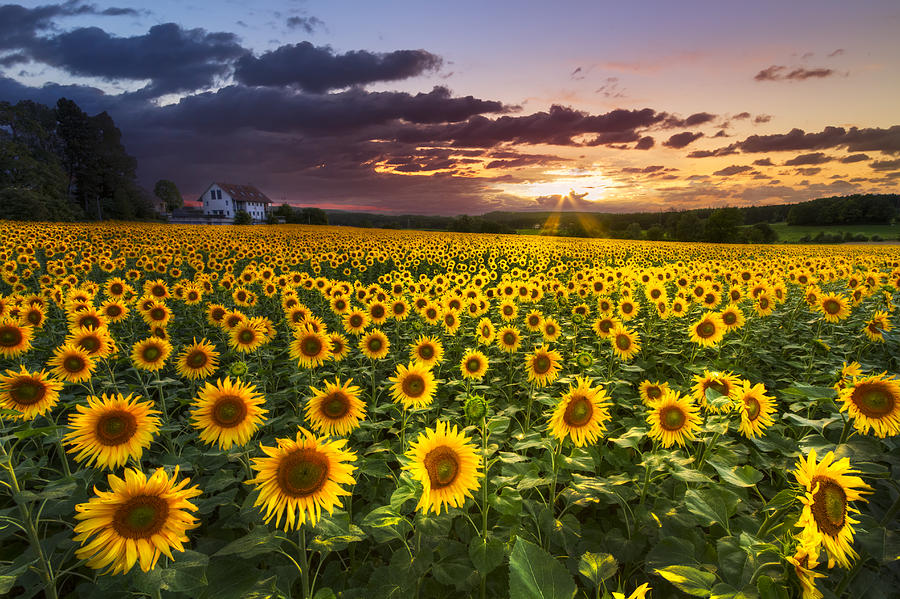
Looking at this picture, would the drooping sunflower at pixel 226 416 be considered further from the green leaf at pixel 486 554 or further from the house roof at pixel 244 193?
the house roof at pixel 244 193

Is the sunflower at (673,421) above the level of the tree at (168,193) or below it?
below

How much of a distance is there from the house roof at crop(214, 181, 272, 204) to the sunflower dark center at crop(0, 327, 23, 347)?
108 metres

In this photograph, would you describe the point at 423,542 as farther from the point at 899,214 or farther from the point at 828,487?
the point at 899,214

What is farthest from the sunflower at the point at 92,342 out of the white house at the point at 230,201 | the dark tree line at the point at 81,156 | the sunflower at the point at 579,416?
the white house at the point at 230,201

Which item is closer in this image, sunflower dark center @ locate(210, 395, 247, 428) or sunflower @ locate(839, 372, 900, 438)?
sunflower @ locate(839, 372, 900, 438)

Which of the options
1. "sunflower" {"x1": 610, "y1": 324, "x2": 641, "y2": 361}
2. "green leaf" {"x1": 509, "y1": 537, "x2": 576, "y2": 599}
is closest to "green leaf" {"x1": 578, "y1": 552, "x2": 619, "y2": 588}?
"green leaf" {"x1": 509, "y1": 537, "x2": 576, "y2": 599}

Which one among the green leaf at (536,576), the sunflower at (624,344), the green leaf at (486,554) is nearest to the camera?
the green leaf at (536,576)

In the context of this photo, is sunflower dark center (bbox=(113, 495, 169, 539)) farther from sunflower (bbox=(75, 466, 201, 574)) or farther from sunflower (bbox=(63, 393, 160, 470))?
sunflower (bbox=(63, 393, 160, 470))

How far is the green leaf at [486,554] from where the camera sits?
2262 millimetres

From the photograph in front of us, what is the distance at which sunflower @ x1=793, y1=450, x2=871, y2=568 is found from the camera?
5.55ft

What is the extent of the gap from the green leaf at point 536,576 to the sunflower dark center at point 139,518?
1.67 meters

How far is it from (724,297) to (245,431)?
12029 mm

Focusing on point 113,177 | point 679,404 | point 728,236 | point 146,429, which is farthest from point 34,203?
point 728,236

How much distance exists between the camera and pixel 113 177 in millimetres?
71812
